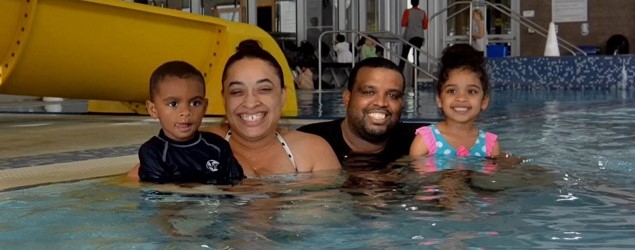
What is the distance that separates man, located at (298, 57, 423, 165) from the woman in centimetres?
22

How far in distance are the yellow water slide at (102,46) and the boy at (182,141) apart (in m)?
2.85

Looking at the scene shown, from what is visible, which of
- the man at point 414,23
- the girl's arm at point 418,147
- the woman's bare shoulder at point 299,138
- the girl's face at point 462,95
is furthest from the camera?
the man at point 414,23

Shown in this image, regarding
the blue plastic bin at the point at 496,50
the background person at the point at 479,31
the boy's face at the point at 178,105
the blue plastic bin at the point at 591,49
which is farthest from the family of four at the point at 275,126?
the blue plastic bin at the point at 496,50

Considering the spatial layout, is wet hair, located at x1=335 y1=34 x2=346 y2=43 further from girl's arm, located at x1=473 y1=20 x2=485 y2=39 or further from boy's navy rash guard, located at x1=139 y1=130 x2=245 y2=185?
boy's navy rash guard, located at x1=139 y1=130 x2=245 y2=185

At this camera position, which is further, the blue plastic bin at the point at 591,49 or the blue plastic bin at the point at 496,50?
the blue plastic bin at the point at 496,50

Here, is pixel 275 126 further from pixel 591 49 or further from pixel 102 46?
pixel 591 49

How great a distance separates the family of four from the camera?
3.43 metres

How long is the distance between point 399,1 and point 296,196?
19215 mm

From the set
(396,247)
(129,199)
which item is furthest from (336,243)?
(129,199)

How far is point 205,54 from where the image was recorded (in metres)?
7.87

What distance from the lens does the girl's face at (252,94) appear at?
3422 millimetres

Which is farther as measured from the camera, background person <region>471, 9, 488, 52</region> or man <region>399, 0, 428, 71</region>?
background person <region>471, 9, 488, 52</region>

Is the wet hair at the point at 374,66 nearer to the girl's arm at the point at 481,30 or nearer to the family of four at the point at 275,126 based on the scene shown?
the family of four at the point at 275,126

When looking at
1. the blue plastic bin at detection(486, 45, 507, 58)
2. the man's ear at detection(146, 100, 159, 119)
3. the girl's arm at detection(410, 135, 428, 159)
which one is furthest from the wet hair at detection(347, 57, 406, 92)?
the blue plastic bin at detection(486, 45, 507, 58)
